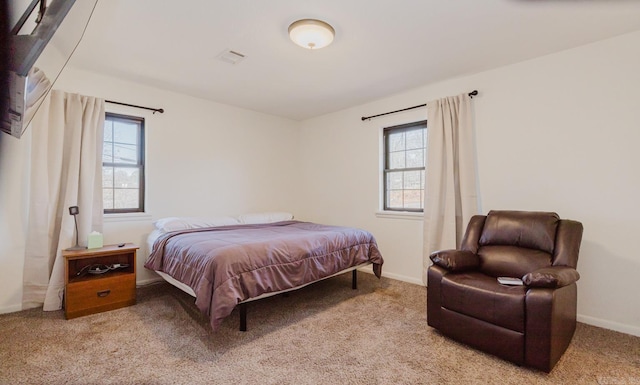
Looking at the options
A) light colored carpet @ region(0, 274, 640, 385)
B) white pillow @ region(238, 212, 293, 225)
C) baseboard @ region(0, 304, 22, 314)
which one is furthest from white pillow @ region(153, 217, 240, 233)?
baseboard @ region(0, 304, 22, 314)

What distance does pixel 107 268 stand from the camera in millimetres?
2822

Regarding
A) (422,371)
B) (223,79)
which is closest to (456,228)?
(422,371)

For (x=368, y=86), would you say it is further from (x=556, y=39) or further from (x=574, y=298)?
(x=574, y=298)

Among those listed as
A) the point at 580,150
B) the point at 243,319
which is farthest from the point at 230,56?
the point at 580,150

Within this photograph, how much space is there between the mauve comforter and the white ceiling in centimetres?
173

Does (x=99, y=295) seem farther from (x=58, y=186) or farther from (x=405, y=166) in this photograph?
(x=405, y=166)

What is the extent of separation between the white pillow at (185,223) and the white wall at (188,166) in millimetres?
424

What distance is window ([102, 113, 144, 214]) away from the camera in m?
3.26

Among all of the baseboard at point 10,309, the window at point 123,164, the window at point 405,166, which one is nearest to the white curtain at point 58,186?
the baseboard at point 10,309

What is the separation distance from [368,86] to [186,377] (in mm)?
3320

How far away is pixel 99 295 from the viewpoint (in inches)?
103

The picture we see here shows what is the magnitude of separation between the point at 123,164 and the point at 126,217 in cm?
62

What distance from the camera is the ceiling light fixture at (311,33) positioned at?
2.15m

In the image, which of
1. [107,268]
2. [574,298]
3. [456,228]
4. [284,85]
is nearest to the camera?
[574,298]
